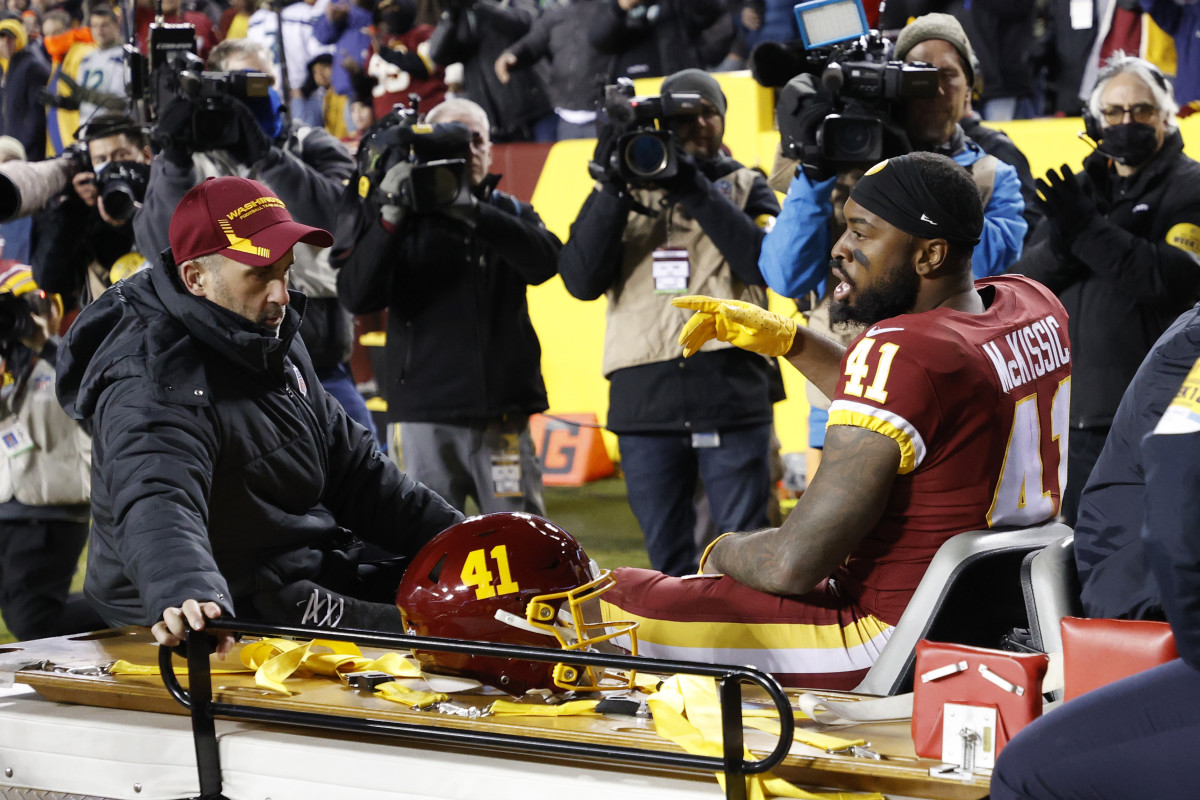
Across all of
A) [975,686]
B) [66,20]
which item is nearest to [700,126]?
[975,686]

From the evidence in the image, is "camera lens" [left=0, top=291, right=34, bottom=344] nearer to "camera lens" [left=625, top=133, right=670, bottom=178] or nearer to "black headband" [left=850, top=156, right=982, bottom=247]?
"camera lens" [left=625, top=133, right=670, bottom=178]

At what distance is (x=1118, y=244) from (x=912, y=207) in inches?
76.6

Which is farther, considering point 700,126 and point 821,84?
point 700,126

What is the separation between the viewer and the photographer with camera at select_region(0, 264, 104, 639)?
15.6ft

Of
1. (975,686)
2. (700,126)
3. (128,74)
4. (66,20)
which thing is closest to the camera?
(975,686)

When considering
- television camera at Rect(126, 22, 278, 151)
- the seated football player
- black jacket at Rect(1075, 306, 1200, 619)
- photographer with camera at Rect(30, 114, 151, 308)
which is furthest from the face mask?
photographer with camera at Rect(30, 114, 151, 308)

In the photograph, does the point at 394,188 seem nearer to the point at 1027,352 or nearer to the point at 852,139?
the point at 852,139

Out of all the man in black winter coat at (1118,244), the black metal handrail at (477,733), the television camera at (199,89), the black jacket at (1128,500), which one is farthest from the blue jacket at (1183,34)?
the black metal handrail at (477,733)

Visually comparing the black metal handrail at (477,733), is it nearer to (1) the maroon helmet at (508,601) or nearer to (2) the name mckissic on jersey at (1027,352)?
(1) the maroon helmet at (508,601)

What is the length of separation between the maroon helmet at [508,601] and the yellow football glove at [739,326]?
736 mm

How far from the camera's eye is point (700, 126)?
4789 mm

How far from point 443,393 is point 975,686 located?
3134 mm

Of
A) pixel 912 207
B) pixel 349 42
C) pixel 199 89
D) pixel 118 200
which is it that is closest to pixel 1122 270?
pixel 912 207

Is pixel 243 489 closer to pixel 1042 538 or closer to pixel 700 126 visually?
pixel 1042 538
